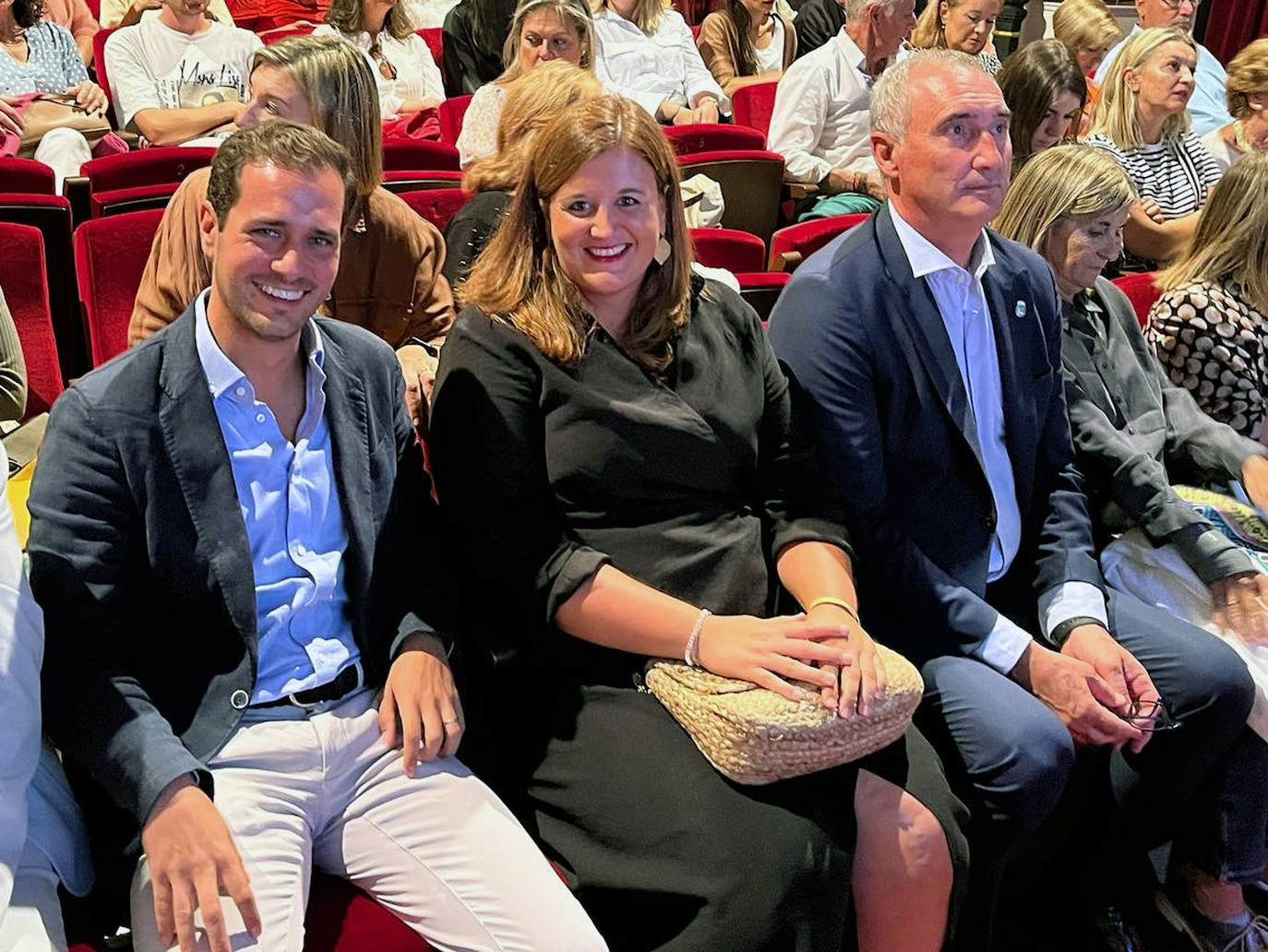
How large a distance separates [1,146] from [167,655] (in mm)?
2797

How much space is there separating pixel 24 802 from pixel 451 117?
12.2 ft

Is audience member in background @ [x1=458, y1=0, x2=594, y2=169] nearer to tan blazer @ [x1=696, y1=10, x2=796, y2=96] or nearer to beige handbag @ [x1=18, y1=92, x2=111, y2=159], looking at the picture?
beige handbag @ [x1=18, y1=92, x2=111, y2=159]

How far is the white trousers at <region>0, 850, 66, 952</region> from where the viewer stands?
1.33 metres


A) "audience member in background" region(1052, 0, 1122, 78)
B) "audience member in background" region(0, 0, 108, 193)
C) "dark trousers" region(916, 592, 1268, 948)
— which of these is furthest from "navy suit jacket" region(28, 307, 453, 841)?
"audience member in background" region(1052, 0, 1122, 78)

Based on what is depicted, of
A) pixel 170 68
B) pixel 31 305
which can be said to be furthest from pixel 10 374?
pixel 170 68

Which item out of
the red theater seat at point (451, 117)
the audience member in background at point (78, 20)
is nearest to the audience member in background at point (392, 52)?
the red theater seat at point (451, 117)

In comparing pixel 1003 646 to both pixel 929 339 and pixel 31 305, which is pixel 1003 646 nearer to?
pixel 929 339

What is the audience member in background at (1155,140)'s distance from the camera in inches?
149

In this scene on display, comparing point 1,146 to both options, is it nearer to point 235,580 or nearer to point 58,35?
point 58,35

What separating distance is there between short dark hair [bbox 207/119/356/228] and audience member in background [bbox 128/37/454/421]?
2.68 ft

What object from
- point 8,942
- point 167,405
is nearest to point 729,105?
point 167,405

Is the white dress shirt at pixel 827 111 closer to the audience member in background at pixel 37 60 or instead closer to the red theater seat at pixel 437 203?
the red theater seat at pixel 437 203

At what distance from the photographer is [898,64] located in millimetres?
2107

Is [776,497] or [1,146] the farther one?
[1,146]
